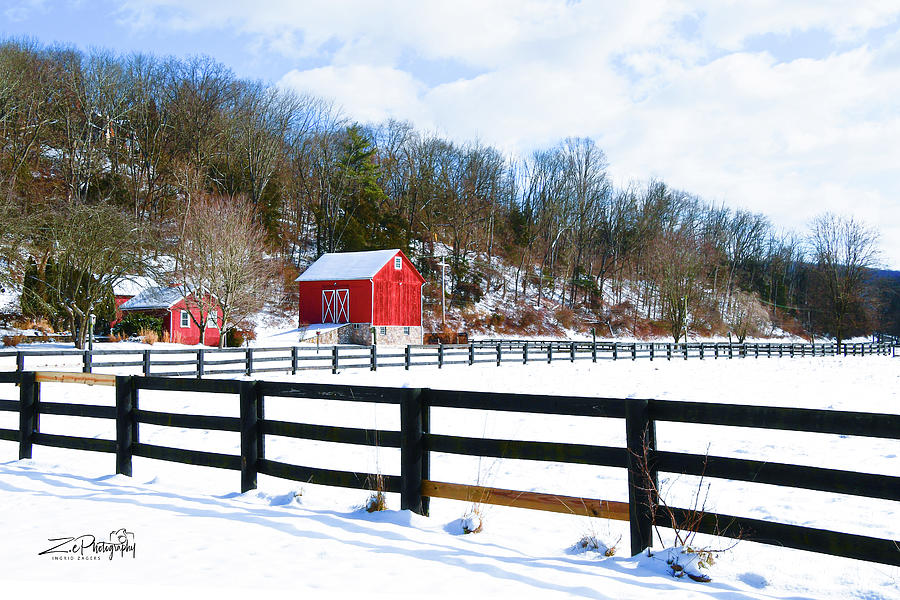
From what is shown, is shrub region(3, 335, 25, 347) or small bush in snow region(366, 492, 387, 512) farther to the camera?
shrub region(3, 335, 25, 347)

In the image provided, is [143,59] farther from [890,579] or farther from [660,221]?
[890,579]

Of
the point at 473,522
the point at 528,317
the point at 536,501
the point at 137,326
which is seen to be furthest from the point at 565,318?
the point at 536,501

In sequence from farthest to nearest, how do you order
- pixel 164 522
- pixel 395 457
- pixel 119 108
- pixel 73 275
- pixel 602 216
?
1. pixel 602 216
2. pixel 119 108
3. pixel 73 275
4. pixel 395 457
5. pixel 164 522

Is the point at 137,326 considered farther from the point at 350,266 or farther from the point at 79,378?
the point at 79,378

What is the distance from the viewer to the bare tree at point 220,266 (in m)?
34.6

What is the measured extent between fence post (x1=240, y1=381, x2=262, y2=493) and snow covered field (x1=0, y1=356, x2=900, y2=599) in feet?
0.82

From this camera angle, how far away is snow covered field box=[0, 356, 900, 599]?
163 inches

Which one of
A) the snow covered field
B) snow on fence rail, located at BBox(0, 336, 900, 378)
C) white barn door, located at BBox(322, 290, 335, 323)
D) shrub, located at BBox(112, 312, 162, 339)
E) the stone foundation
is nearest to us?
the snow covered field

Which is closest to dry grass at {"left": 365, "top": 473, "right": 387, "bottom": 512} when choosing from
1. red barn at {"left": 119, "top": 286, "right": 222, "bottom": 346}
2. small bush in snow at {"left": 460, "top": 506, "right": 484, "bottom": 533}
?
small bush in snow at {"left": 460, "top": 506, "right": 484, "bottom": 533}

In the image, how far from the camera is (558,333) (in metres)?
62.0

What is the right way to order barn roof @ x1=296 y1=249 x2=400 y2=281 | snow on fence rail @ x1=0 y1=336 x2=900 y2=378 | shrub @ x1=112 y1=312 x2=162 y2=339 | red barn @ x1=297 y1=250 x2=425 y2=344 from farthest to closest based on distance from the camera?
1. barn roof @ x1=296 y1=249 x2=400 y2=281
2. red barn @ x1=297 y1=250 x2=425 y2=344
3. shrub @ x1=112 y1=312 x2=162 y2=339
4. snow on fence rail @ x1=0 y1=336 x2=900 y2=378

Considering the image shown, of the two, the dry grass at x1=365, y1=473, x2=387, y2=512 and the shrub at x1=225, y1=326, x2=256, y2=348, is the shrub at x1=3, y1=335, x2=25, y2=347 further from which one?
the dry grass at x1=365, y1=473, x2=387, y2=512

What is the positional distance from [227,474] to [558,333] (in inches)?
2154

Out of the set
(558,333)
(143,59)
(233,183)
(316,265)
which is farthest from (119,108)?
(558,333)
